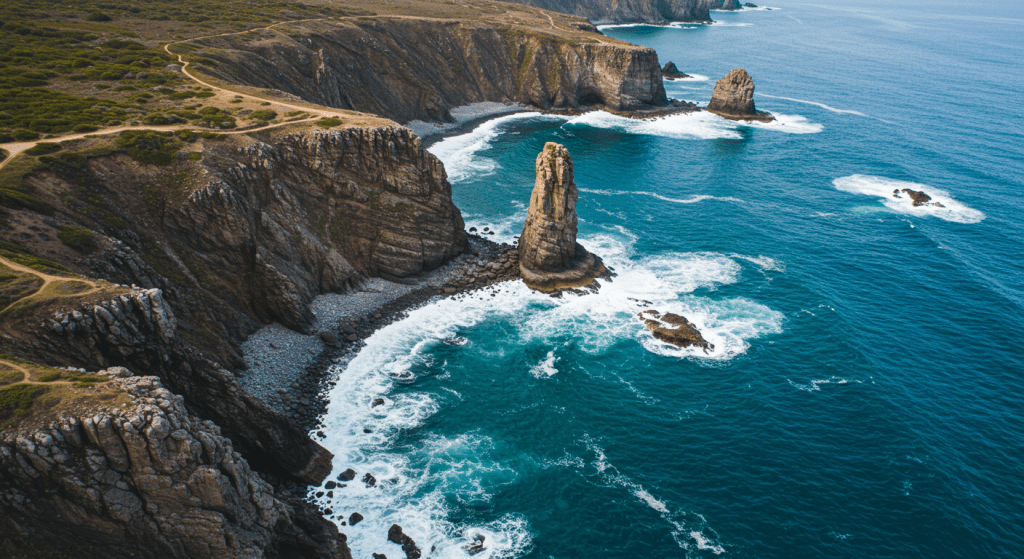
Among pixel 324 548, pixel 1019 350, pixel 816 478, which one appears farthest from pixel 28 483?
pixel 1019 350

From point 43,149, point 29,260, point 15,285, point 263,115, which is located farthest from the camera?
point 263,115

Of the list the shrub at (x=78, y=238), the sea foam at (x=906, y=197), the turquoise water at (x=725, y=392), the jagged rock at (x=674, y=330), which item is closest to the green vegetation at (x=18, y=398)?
the shrub at (x=78, y=238)

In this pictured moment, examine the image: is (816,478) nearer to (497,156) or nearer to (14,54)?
(497,156)

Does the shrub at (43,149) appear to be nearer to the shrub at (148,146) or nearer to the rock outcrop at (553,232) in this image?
the shrub at (148,146)

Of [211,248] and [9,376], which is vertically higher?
[9,376]

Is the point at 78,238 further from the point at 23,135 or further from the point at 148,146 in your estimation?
the point at 23,135

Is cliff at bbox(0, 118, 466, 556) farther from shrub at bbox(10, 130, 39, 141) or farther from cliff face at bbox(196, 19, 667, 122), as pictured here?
cliff face at bbox(196, 19, 667, 122)

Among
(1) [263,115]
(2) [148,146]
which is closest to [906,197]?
(1) [263,115]
